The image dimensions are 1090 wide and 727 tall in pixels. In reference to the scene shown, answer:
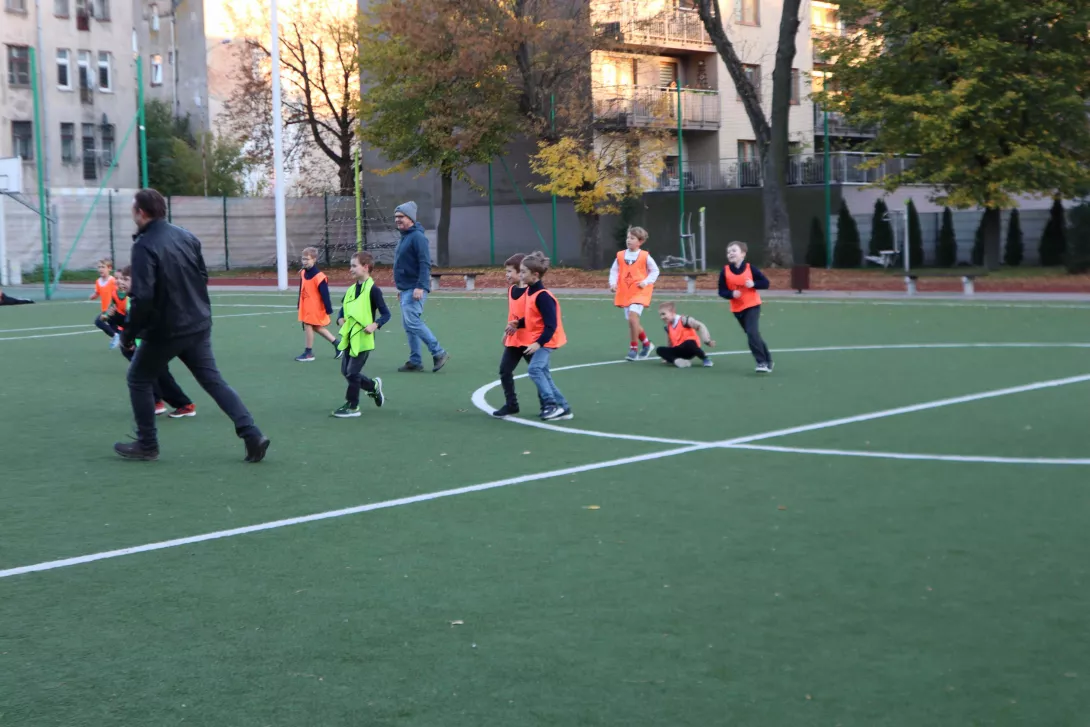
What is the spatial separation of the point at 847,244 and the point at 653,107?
7.32 m

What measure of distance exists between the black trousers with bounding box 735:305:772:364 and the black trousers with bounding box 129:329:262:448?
6763 mm

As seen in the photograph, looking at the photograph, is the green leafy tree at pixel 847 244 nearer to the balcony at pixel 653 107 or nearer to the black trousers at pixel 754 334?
the balcony at pixel 653 107

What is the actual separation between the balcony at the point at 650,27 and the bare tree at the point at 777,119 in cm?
476

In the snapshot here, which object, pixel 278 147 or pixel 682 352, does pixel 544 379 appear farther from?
pixel 278 147

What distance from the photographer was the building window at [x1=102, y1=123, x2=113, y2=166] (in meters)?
62.1

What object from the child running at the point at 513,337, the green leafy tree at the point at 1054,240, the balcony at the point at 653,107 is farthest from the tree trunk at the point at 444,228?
the child running at the point at 513,337

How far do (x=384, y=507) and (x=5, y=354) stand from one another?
12320 millimetres

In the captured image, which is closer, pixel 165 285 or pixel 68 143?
pixel 165 285

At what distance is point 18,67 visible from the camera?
58.1m

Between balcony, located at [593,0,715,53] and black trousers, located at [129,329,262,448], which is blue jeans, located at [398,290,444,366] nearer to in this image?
black trousers, located at [129,329,262,448]

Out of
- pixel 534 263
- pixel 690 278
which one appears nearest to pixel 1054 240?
pixel 690 278

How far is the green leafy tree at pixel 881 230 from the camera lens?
130 ft

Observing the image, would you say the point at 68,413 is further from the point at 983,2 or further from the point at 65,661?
the point at 983,2

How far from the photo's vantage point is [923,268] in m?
39.7
